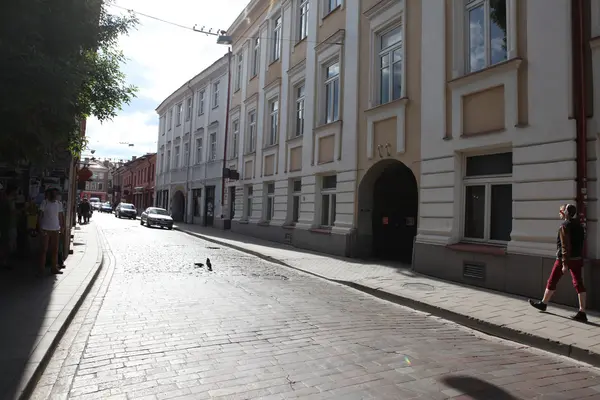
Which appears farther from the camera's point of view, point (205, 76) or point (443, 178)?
point (205, 76)

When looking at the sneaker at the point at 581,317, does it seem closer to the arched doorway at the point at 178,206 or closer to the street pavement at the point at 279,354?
the street pavement at the point at 279,354

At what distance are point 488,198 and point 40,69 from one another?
837 cm

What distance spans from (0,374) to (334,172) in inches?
474

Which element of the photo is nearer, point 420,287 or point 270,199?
point 420,287

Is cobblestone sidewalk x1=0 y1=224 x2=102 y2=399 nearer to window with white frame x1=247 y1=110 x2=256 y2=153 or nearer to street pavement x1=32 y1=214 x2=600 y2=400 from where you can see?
street pavement x1=32 y1=214 x2=600 y2=400

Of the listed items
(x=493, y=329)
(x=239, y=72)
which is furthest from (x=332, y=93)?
(x=239, y=72)

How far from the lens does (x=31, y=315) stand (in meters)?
5.60

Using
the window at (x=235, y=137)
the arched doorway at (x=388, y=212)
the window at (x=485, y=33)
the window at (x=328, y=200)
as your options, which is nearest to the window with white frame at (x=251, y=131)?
the window at (x=235, y=137)

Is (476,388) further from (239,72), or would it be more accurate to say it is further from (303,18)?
(239,72)

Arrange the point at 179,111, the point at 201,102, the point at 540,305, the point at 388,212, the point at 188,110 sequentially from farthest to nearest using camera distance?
the point at 179,111
the point at 188,110
the point at 201,102
the point at 388,212
the point at 540,305

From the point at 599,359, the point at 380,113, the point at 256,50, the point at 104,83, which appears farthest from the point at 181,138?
the point at 599,359

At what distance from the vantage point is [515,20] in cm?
857

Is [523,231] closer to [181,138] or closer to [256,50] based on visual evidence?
[256,50]

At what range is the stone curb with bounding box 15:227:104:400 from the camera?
11.7 ft
